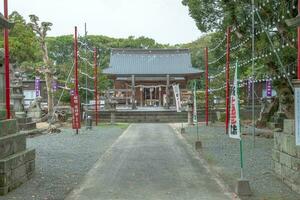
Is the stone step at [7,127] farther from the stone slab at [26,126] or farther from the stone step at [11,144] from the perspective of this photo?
the stone slab at [26,126]

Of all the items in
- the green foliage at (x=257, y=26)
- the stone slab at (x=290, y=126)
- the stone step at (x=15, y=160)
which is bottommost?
the stone step at (x=15, y=160)

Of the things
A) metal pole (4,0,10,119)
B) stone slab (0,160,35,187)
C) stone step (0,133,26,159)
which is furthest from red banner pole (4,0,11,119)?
stone slab (0,160,35,187)

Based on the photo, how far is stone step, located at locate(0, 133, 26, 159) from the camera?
771cm

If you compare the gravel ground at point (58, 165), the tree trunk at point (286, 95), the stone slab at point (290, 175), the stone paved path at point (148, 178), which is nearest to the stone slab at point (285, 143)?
the stone slab at point (290, 175)

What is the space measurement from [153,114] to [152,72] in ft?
32.1

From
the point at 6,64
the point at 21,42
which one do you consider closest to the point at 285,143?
the point at 6,64

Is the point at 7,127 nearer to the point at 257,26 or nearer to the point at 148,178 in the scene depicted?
the point at 148,178

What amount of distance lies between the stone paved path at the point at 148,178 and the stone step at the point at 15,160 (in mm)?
1118

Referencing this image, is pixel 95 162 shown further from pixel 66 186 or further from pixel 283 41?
pixel 283 41

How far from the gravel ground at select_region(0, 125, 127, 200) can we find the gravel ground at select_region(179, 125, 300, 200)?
9.83 ft

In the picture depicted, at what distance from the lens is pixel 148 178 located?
898 cm

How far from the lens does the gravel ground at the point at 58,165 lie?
24.9 ft

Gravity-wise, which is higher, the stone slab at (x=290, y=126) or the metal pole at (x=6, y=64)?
the metal pole at (x=6, y=64)

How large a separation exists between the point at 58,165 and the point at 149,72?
3222cm
